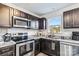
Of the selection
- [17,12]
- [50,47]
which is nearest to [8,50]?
[17,12]

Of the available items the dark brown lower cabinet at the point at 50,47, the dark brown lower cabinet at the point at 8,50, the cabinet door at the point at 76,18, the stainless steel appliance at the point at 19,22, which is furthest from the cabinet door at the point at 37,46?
the cabinet door at the point at 76,18

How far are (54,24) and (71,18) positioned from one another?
2.42 ft

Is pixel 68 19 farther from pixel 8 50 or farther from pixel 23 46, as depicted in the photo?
pixel 8 50

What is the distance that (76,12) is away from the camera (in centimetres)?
194

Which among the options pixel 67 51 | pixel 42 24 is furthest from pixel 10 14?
pixel 67 51

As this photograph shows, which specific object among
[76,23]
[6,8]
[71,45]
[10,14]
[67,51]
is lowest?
[67,51]

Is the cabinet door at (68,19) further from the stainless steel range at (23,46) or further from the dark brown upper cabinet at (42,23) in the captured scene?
the stainless steel range at (23,46)

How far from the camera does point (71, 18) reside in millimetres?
2051

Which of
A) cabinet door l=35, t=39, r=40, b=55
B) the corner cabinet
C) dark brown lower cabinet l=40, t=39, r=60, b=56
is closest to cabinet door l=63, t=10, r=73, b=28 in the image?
the corner cabinet

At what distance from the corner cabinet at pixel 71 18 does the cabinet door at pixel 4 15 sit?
158 cm

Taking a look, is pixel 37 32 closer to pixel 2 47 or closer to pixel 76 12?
pixel 76 12

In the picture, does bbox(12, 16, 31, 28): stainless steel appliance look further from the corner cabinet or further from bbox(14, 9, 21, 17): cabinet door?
the corner cabinet

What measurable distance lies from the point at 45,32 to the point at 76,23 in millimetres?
1398

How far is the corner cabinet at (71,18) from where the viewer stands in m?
1.93
